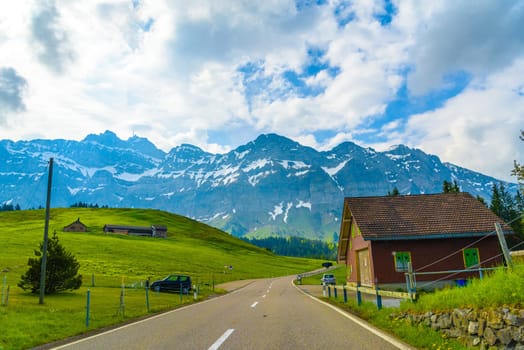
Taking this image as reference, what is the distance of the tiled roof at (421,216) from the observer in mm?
26531

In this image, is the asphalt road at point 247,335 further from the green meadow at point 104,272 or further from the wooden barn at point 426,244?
the wooden barn at point 426,244

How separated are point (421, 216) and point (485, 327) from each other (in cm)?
2305

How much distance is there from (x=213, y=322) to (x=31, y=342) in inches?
203

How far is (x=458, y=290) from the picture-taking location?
9016 millimetres

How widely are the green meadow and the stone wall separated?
9.89m

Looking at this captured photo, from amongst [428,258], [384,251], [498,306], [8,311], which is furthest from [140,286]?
[498,306]

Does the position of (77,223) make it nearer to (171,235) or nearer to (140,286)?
(171,235)

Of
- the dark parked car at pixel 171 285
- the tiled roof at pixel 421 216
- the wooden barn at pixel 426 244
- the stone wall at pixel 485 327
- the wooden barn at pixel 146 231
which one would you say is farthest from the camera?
the wooden barn at pixel 146 231

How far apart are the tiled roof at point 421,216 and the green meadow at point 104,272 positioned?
44.8 ft

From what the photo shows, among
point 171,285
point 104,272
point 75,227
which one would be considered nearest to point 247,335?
point 171,285

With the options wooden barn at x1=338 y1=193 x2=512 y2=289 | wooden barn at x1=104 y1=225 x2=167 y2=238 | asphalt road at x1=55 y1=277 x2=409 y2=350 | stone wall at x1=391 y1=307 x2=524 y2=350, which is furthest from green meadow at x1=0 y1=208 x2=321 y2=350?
wooden barn at x1=338 y1=193 x2=512 y2=289

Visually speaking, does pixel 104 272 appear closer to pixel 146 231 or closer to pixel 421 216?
pixel 421 216

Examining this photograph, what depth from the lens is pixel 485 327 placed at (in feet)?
21.9

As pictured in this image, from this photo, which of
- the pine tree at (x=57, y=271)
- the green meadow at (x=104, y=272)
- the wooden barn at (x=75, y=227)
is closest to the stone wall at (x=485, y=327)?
the green meadow at (x=104, y=272)
